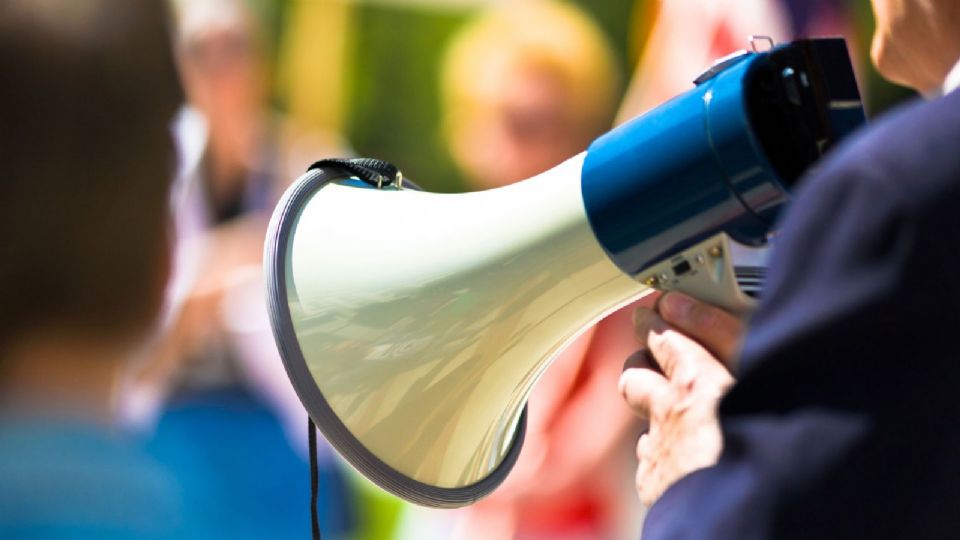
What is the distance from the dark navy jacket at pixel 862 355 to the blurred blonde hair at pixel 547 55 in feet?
7.99

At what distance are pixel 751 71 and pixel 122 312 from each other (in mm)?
851

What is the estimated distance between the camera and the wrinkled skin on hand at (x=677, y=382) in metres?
1.05

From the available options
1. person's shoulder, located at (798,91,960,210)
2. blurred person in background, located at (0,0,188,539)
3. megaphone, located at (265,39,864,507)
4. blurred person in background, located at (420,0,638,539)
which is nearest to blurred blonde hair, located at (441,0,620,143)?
blurred person in background, located at (420,0,638,539)

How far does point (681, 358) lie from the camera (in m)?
1.14

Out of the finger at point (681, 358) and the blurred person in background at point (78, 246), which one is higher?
the blurred person in background at point (78, 246)

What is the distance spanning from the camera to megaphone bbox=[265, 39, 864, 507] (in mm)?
1077

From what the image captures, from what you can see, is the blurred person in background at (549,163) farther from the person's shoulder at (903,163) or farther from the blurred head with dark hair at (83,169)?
the person's shoulder at (903,163)

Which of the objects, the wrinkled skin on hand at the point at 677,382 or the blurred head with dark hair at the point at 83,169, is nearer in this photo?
the wrinkled skin on hand at the point at 677,382

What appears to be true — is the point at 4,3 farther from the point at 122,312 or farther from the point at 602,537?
the point at 602,537

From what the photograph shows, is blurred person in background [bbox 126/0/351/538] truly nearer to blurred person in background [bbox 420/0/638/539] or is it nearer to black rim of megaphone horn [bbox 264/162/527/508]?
blurred person in background [bbox 420/0/638/539]

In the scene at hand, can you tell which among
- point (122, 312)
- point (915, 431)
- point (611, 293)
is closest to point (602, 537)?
point (122, 312)

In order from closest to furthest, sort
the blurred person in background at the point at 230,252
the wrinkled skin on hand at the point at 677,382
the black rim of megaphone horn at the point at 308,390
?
the wrinkled skin on hand at the point at 677,382, the black rim of megaphone horn at the point at 308,390, the blurred person in background at the point at 230,252

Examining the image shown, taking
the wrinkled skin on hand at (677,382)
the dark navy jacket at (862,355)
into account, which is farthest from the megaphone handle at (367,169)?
the dark navy jacket at (862,355)

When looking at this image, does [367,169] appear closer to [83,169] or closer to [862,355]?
[83,169]
